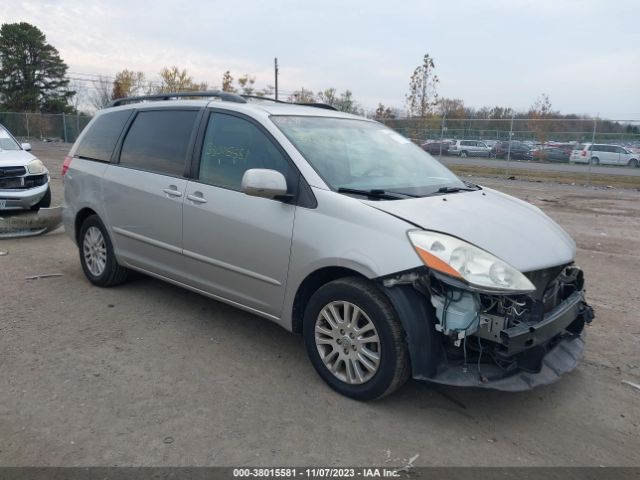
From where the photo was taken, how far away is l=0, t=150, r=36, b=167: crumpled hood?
817 cm

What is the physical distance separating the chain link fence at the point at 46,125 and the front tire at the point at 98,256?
31.4 metres

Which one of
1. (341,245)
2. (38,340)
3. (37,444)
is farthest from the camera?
(38,340)

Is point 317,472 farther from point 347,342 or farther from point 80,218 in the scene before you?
point 80,218

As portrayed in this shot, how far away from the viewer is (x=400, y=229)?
10.1 ft

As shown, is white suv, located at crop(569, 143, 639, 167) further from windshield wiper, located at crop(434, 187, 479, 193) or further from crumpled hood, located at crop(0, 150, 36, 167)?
crumpled hood, located at crop(0, 150, 36, 167)

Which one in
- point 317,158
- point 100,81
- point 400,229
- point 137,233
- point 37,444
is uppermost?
point 100,81

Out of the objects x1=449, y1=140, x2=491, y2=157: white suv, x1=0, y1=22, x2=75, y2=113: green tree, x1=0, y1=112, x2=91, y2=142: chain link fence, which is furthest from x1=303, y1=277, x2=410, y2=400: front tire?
x1=0, y1=22, x2=75, y2=113: green tree

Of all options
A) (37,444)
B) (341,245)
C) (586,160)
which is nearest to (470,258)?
(341,245)

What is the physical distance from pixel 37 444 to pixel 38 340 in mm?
1471

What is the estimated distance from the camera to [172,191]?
4.32 meters

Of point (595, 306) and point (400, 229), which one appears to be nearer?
point (400, 229)

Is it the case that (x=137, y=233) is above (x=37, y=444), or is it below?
above

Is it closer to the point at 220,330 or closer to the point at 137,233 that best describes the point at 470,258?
the point at 220,330

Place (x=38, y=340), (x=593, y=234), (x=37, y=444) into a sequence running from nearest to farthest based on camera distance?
(x=37, y=444), (x=38, y=340), (x=593, y=234)
